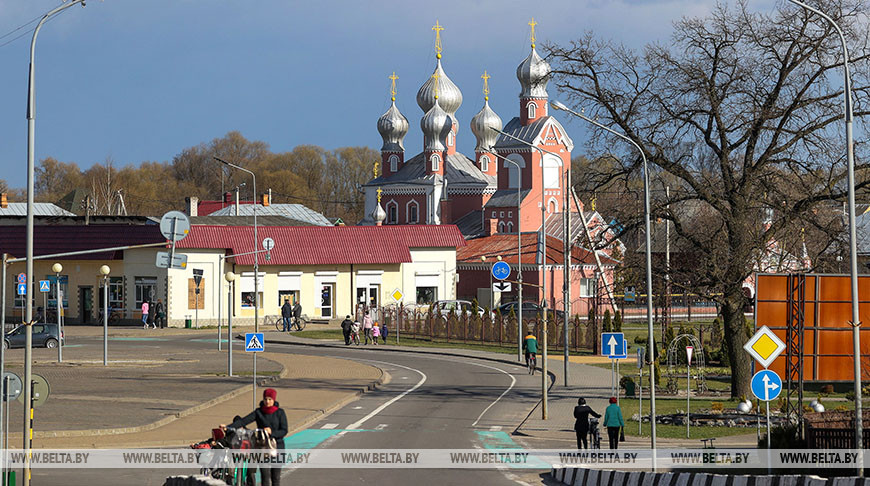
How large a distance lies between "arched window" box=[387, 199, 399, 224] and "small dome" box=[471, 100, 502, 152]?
9.17 meters

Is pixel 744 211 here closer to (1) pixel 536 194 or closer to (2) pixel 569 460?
(2) pixel 569 460

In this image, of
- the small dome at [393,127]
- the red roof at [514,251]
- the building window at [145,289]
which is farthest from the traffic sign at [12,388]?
the small dome at [393,127]

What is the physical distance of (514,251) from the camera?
76562 millimetres

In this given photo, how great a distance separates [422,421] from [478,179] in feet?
238

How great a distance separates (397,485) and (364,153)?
138 m

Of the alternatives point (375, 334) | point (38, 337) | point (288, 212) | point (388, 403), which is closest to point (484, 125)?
point (288, 212)

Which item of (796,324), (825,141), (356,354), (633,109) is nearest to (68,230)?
(356,354)

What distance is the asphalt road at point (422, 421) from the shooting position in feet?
60.4

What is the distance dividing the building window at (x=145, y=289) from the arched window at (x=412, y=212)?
41663 millimetres

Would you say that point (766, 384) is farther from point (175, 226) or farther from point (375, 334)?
point (375, 334)

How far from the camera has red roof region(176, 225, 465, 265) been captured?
60938 millimetres

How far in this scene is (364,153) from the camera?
153875mm

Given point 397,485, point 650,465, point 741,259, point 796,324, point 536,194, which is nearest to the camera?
point 397,485

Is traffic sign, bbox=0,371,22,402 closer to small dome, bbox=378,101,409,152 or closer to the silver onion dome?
the silver onion dome
